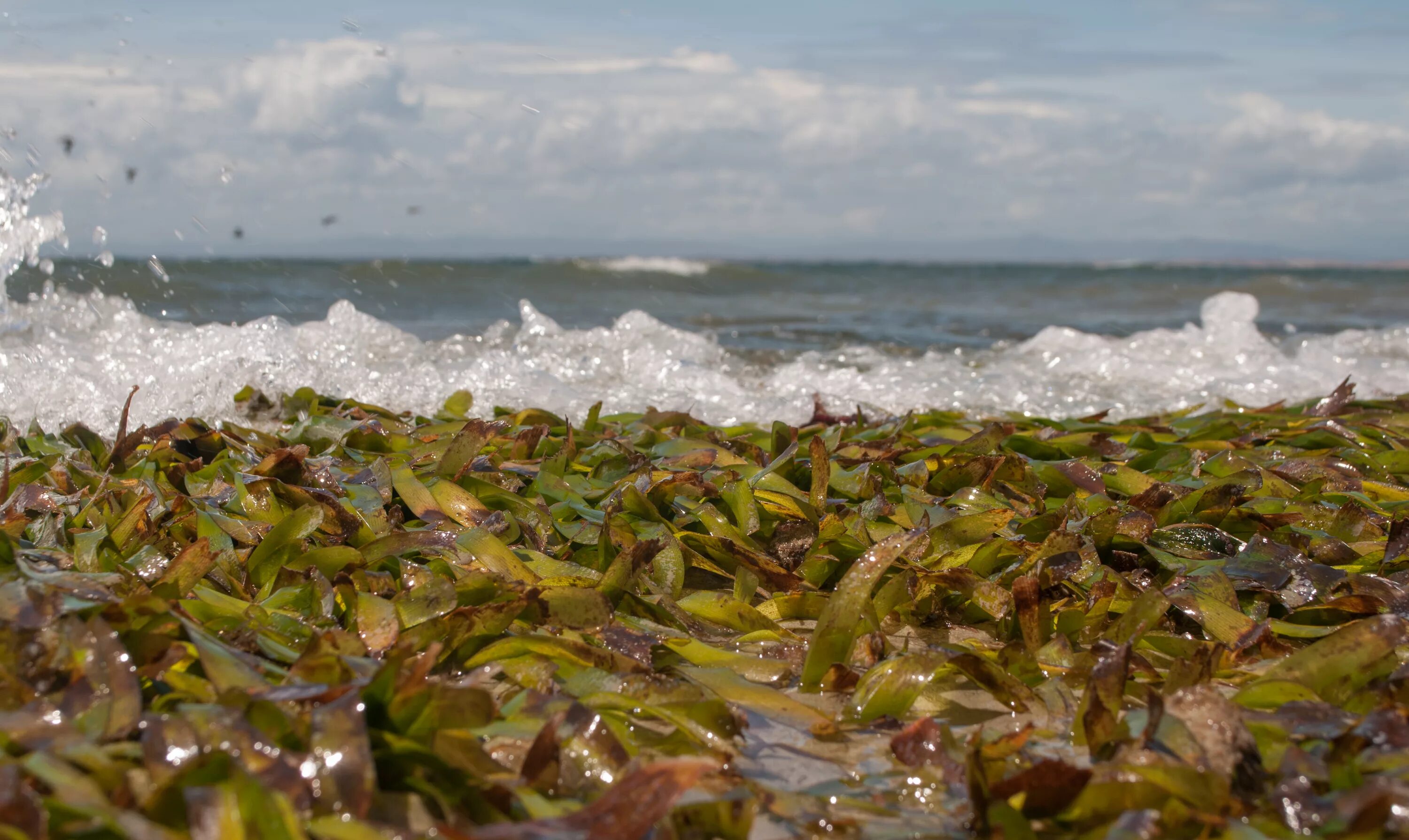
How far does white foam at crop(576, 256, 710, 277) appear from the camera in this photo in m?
18.0

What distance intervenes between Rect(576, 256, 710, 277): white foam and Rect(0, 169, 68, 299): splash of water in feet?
41.0

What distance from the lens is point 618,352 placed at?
482cm

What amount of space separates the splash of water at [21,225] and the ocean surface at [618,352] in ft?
0.94

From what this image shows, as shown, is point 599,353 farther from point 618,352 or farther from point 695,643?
point 695,643

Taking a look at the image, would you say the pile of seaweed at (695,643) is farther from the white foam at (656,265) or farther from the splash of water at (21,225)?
the white foam at (656,265)

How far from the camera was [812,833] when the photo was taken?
113cm

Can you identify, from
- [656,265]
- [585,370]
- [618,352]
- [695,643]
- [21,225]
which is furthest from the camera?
[656,265]

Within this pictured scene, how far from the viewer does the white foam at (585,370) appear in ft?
11.0

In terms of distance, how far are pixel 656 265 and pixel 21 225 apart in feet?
56.4

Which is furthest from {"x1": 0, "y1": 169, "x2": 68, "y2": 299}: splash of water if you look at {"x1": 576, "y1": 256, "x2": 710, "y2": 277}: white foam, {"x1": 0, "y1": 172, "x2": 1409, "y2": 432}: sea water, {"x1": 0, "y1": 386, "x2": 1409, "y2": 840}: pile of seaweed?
{"x1": 576, "y1": 256, "x2": 710, "y2": 277}: white foam

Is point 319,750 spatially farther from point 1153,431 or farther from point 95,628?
point 1153,431

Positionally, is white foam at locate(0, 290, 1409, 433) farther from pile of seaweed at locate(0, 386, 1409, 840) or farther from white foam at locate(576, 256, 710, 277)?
white foam at locate(576, 256, 710, 277)

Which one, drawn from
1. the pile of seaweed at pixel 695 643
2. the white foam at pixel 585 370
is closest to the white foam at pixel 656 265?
the white foam at pixel 585 370

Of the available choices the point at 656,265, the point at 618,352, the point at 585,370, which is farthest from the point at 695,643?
the point at 656,265
